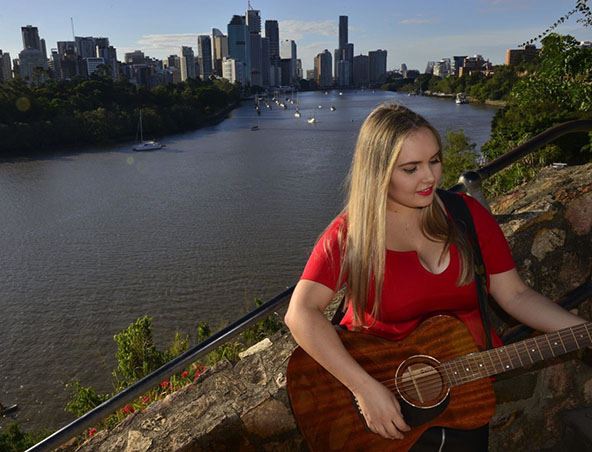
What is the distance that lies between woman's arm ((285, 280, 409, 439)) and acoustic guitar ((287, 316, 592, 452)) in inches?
2.1

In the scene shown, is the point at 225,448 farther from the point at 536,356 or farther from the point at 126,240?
the point at 126,240

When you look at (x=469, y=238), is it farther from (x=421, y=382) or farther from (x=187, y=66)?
(x=187, y=66)

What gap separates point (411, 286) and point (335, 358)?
304 mm

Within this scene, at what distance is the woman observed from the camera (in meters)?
1.36

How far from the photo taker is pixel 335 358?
1341mm

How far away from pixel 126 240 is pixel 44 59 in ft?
514

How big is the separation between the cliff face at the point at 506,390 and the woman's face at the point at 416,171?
2.25ft

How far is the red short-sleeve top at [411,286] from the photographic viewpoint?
1421 mm

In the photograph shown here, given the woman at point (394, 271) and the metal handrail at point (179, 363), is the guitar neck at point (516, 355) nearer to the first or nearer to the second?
the woman at point (394, 271)

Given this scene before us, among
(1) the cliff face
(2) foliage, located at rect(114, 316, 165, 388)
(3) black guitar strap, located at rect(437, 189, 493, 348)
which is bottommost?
(2) foliage, located at rect(114, 316, 165, 388)

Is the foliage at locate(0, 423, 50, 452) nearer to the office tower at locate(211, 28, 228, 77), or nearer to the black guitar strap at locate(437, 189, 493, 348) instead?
the black guitar strap at locate(437, 189, 493, 348)

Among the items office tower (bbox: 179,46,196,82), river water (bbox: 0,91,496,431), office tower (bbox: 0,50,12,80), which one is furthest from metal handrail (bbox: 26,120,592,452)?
office tower (bbox: 179,46,196,82)

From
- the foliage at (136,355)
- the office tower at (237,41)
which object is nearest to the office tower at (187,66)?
the office tower at (237,41)

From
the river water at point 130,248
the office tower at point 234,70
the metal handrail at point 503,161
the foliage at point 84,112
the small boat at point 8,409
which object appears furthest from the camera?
the office tower at point 234,70
